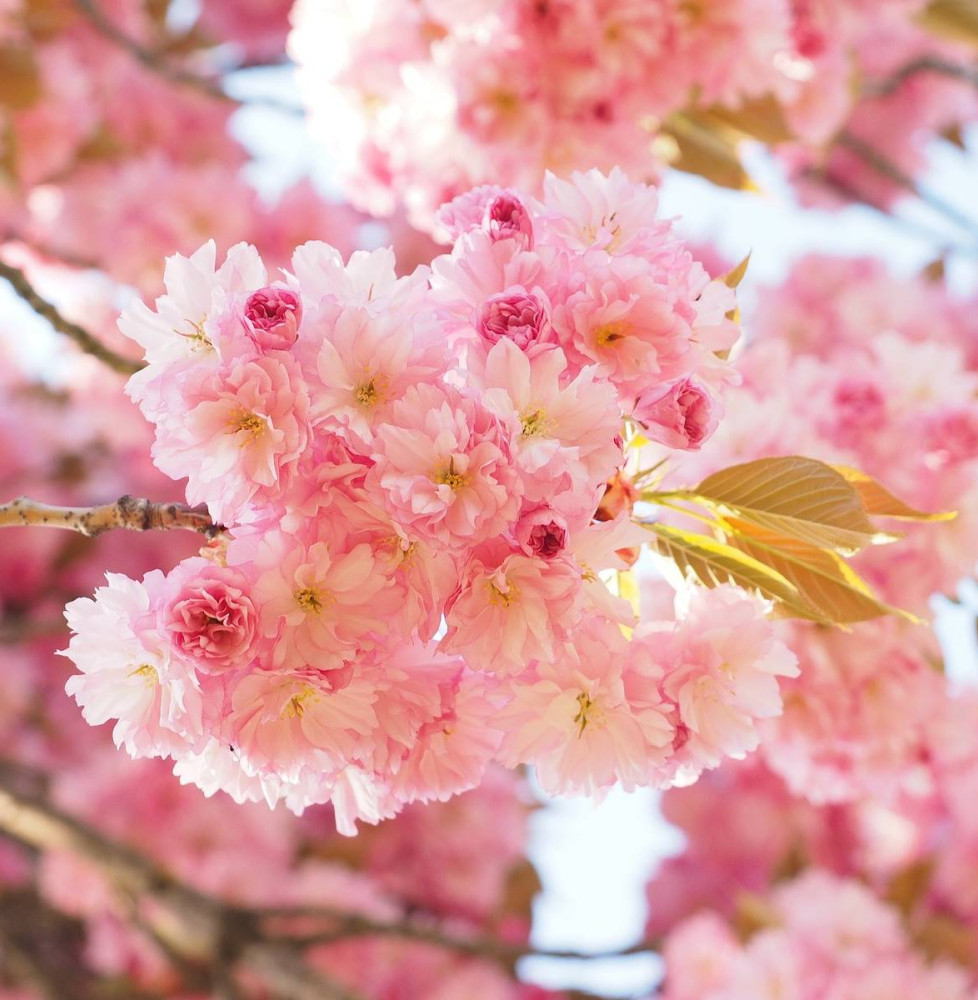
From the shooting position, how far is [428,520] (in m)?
0.56

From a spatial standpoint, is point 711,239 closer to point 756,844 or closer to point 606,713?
point 756,844

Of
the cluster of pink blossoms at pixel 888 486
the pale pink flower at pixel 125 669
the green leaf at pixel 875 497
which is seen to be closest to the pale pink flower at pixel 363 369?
the pale pink flower at pixel 125 669

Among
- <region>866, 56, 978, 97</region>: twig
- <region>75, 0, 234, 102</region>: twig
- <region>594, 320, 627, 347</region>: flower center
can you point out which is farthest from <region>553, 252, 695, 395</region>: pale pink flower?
<region>866, 56, 978, 97</region>: twig

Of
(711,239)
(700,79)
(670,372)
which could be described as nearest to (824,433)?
(700,79)

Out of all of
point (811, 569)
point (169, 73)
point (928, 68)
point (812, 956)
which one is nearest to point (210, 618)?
point (811, 569)

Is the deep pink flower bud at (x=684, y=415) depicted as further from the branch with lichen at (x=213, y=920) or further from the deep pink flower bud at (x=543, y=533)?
the branch with lichen at (x=213, y=920)

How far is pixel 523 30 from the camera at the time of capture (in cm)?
127

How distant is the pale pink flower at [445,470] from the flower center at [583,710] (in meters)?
0.12

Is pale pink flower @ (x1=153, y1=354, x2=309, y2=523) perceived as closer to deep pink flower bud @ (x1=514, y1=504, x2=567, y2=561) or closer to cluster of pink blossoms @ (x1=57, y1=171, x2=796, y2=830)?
cluster of pink blossoms @ (x1=57, y1=171, x2=796, y2=830)

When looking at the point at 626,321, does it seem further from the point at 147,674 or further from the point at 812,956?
the point at 812,956

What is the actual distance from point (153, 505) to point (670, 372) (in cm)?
28

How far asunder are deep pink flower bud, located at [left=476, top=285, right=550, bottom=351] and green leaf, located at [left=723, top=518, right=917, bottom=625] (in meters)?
0.23

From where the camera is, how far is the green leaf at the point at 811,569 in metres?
0.75

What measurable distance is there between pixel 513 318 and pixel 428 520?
11 centimetres
